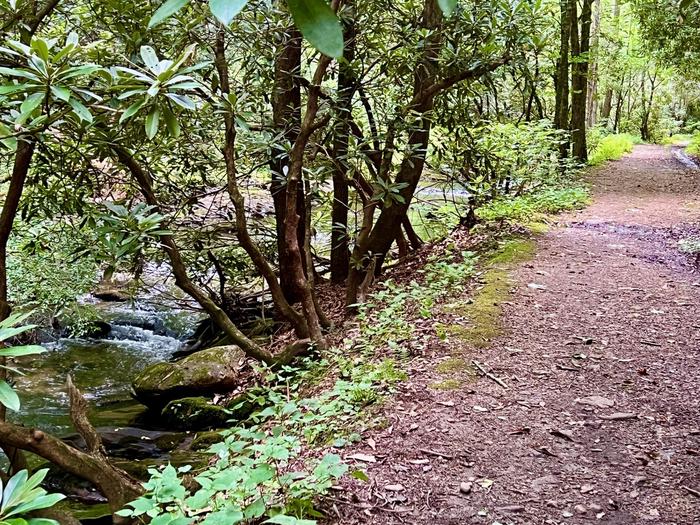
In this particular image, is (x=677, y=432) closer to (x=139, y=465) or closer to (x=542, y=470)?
(x=542, y=470)

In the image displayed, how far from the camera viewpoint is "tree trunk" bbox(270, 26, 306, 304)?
17.5ft

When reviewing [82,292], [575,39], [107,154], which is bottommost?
[82,292]

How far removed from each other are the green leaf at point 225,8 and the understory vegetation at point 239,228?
123 cm

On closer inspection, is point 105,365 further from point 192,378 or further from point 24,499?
point 24,499

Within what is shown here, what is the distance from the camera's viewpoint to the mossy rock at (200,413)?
5.32m

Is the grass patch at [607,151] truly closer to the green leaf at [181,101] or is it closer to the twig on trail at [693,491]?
the twig on trail at [693,491]

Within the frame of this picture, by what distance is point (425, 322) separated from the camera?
4859mm

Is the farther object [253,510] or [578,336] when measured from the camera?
[578,336]

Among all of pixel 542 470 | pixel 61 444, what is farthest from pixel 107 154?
pixel 542 470

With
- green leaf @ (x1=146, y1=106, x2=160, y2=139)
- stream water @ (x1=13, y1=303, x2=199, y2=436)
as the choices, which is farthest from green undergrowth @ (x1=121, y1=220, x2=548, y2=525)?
stream water @ (x1=13, y1=303, x2=199, y2=436)

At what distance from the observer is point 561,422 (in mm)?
3250

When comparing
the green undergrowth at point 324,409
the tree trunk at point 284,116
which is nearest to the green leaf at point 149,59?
the green undergrowth at point 324,409

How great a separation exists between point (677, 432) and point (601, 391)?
0.53 metres

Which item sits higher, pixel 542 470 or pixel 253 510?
pixel 253 510
